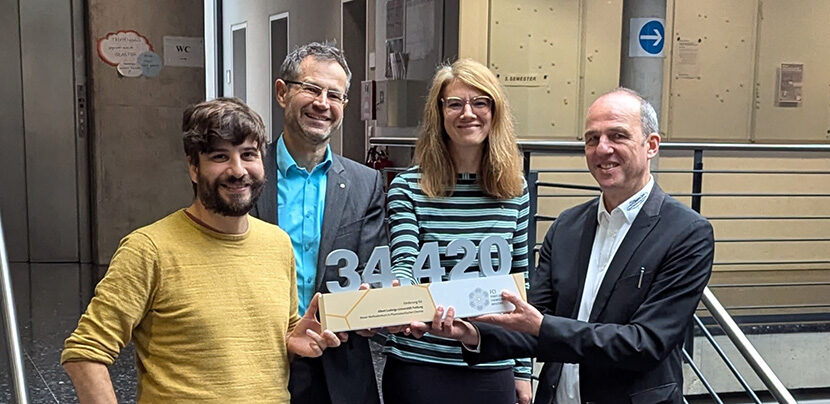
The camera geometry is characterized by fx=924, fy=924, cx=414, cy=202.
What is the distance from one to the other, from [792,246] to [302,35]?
211 inches

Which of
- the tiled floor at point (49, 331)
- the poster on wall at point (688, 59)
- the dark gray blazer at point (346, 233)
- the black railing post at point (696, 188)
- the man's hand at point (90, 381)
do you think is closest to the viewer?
the man's hand at point (90, 381)

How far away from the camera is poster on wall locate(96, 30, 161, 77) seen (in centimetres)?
734

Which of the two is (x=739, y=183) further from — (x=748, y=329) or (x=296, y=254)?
(x=296, y=254)

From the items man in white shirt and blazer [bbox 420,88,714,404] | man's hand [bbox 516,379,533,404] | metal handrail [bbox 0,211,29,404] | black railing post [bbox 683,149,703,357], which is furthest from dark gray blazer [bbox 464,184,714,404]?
black railing post [bbox 683,149,703,357]

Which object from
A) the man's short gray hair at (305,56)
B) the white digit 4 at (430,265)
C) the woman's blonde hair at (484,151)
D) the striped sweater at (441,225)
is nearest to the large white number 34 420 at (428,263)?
the white digit 4 at (430,265)

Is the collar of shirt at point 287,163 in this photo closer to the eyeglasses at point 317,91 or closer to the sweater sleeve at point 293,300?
the eyeglasses at point 317,91

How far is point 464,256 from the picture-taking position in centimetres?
211

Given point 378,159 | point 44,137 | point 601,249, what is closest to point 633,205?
point 601,249

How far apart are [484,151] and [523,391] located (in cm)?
65

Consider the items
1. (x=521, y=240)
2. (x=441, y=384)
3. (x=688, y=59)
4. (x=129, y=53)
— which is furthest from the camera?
(x=129, y=53)

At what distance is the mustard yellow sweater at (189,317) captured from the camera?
5.62 ft

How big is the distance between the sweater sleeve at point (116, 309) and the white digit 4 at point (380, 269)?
47 centimetres

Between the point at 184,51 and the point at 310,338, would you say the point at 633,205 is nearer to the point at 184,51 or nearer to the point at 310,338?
the point at 310,338

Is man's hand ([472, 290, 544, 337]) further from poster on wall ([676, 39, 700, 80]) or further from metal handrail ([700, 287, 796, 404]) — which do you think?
poster on wall ([676, 39, 700, 80])
